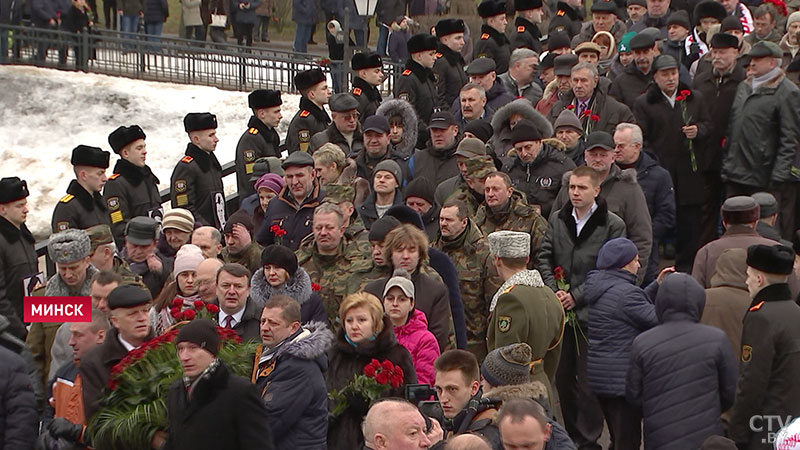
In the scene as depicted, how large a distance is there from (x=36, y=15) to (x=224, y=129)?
13.9 ft

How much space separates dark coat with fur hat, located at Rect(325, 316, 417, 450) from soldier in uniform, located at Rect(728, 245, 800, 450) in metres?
2.00

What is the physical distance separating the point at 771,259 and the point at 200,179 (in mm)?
6660

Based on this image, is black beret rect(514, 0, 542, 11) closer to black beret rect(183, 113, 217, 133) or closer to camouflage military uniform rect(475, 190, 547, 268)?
black beret rect(183, 113, 217, 133)

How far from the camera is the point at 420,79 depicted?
17.2m

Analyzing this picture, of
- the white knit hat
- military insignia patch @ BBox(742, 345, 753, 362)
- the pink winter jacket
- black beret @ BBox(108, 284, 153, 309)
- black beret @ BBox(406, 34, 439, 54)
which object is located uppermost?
black beret @ BBox(406, 34, 439, 54)

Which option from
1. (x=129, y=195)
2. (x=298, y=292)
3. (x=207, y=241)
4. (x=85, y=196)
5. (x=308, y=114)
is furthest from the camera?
(x=308, y=114)

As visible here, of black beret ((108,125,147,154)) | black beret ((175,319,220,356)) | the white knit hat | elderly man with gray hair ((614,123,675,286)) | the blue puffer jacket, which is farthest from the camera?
black beret ((108,125,147,154))

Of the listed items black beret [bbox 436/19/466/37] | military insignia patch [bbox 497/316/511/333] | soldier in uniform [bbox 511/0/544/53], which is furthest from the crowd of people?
soldier in uniform [bbox 511/0/544/53]

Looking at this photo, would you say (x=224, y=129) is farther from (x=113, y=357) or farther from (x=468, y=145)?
(x=113, y=357)

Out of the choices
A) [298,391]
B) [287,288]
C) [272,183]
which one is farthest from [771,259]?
[272,183]

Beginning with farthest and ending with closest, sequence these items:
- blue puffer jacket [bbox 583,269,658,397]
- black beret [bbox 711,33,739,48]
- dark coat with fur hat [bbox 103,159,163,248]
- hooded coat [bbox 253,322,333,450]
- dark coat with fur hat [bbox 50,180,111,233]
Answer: black beret [bbox 711,33,739,48] < dark coat with fur hat [bbox 103,159,163,248] < dark coat with fur hat [bbox 50,180,111,233] < blue puffer jacket [bbox 583,269,658,397] < hooded coat [bbox 253,322,333,450]

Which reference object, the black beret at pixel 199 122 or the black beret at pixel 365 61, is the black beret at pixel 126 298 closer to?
the black beret at pixel 199 122

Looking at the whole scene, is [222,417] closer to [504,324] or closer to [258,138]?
[504,324]

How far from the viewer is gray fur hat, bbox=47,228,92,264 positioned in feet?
34.9
